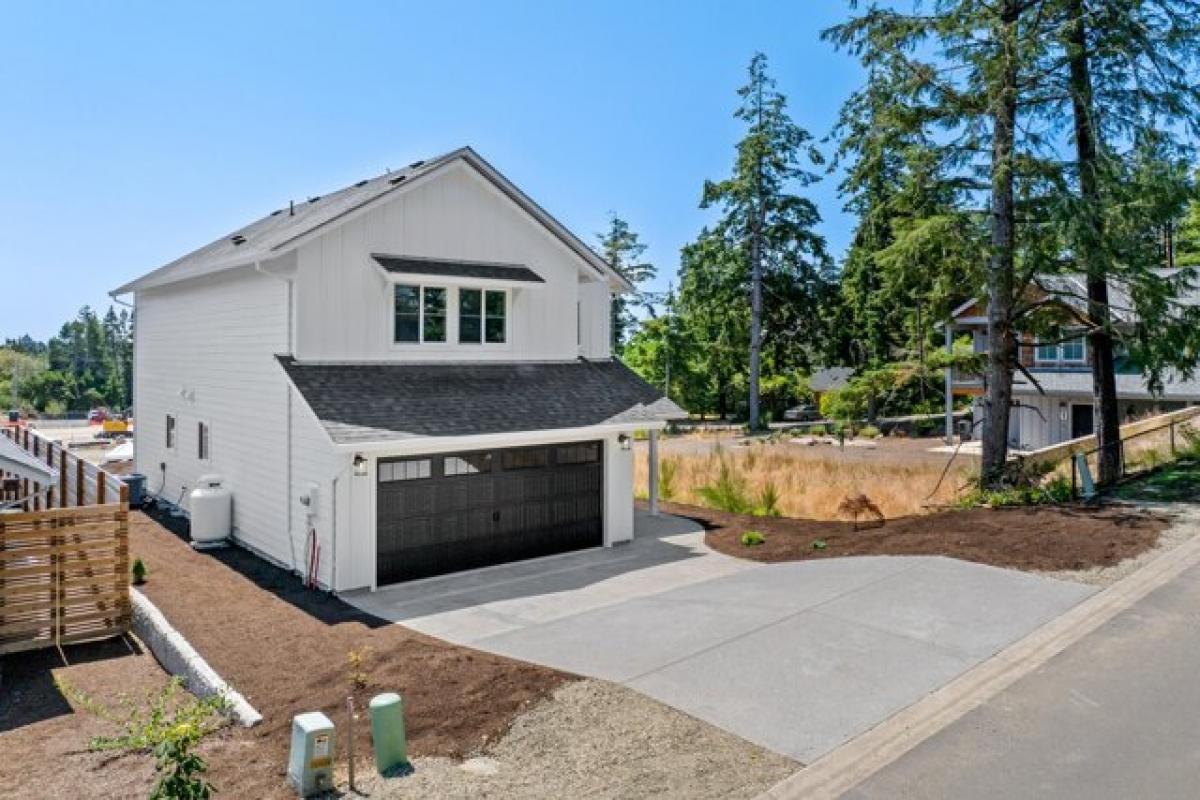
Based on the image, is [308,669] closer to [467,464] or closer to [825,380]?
[467,464]

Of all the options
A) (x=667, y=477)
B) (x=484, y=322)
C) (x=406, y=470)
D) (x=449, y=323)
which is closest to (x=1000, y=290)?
(x=667, y=477)

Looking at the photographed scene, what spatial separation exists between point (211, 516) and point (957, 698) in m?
12.9

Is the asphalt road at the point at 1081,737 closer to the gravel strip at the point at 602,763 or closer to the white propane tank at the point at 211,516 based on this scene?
the gravel strip at the point at 602,763

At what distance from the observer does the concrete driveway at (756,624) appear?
23.5 feet

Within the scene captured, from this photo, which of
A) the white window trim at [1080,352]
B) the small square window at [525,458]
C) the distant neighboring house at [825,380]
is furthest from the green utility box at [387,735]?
the distant neighboring house at [825,380]

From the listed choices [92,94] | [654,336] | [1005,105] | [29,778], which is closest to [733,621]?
[29,778]

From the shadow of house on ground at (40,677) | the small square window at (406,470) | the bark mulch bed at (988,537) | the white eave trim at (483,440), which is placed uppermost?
the white eave trim at (483,440)

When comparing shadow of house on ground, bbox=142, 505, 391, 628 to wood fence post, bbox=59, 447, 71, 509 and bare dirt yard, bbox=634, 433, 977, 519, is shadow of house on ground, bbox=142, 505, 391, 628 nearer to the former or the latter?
wood fence post, bbox=59, 447, 71, 509

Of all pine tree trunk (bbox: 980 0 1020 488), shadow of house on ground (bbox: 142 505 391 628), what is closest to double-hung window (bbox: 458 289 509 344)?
shadow of house on ground (bbox: 142 505 391 628)

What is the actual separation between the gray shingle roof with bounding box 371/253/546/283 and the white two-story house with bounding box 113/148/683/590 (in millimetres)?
46

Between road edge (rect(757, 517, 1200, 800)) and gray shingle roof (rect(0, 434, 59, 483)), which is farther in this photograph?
gray shingle roof (rect(0, 434, 59, 483))

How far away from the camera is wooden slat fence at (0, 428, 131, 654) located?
9711mm

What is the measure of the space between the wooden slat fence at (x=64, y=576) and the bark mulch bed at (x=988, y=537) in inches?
372

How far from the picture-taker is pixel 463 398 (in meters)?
13.5
